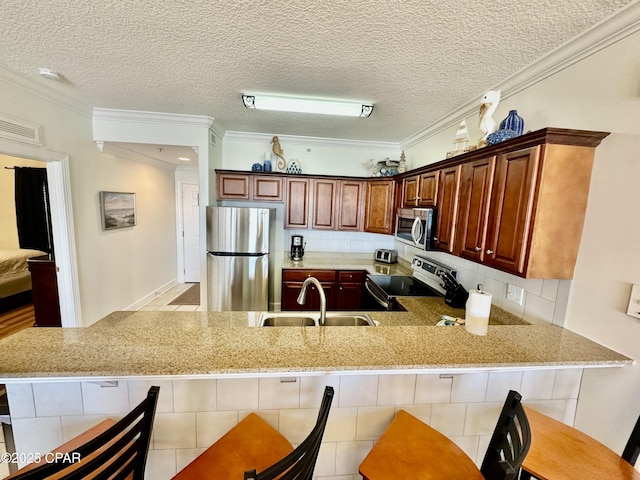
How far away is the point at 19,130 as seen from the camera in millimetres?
2123

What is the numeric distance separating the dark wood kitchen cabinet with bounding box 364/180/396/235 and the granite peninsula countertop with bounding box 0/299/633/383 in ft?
6.53

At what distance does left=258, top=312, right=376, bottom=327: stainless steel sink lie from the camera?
5.67 ft

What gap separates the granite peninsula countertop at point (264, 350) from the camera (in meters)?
0.98

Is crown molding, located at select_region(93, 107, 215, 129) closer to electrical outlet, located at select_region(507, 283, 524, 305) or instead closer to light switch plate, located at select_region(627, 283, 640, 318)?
electrical outlet, located at select_region(507, 283, 524, 305)

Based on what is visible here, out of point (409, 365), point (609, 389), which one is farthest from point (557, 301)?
point (409, 365)

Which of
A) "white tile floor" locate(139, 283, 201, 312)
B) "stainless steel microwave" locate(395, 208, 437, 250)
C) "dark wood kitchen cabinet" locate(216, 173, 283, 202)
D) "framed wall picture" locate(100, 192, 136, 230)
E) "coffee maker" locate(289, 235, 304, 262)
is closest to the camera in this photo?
"stainless steel microwave" locate(395, 208, 437, 250)

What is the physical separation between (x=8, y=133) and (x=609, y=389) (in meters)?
4.09

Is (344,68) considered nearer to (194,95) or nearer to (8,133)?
(194,95)

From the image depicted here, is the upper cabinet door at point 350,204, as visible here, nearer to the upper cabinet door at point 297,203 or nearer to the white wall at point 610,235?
the upper cabinet door at point 297,203

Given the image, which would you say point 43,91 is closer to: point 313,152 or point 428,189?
point 313,152

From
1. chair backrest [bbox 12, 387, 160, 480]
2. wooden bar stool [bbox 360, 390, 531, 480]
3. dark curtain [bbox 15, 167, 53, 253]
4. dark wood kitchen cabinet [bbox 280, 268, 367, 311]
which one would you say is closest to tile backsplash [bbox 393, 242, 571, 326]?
wooden bar stool [bbox 360, 390, 531, 480]

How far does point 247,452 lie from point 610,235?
1852mm

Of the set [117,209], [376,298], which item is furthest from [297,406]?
[117,209]

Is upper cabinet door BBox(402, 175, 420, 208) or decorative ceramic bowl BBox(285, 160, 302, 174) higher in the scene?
decorative ceramic bowl BBox(285, 160, 302, 174)
